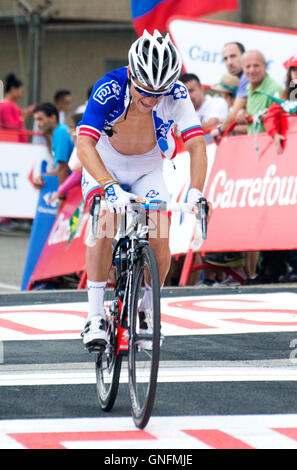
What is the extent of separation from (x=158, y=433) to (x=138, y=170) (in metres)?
1.66

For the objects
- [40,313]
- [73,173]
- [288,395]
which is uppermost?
[73,173]

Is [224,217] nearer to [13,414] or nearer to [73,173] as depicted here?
[73,173]

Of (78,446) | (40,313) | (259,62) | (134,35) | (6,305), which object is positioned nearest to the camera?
(78,446)

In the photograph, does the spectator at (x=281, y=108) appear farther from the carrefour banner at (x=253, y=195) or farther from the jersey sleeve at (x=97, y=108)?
the jersey sleeve at (x=97, y=108)

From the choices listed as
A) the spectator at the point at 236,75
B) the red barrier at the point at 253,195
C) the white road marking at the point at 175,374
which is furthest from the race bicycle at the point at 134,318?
the spectator at the point at 236,75

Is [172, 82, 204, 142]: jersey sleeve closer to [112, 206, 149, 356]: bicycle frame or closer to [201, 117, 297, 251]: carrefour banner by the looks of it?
[112, 206, 149, 356]: bicycle frame

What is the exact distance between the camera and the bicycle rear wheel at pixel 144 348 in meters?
4.71

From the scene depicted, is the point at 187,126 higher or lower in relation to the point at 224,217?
lower

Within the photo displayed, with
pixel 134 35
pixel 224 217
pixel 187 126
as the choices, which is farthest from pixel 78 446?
pixel 134 35

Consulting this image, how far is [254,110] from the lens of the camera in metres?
11.1

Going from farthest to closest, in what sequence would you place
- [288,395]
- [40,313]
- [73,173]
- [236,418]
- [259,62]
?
[73,173] → [259,62] → [40,313] → [288,395] → [236,418]

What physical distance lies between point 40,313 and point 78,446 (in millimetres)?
4579

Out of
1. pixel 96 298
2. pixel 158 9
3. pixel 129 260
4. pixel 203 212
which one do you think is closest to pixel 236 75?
pixel 158 9

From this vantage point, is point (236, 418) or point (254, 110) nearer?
point (236, 418)
